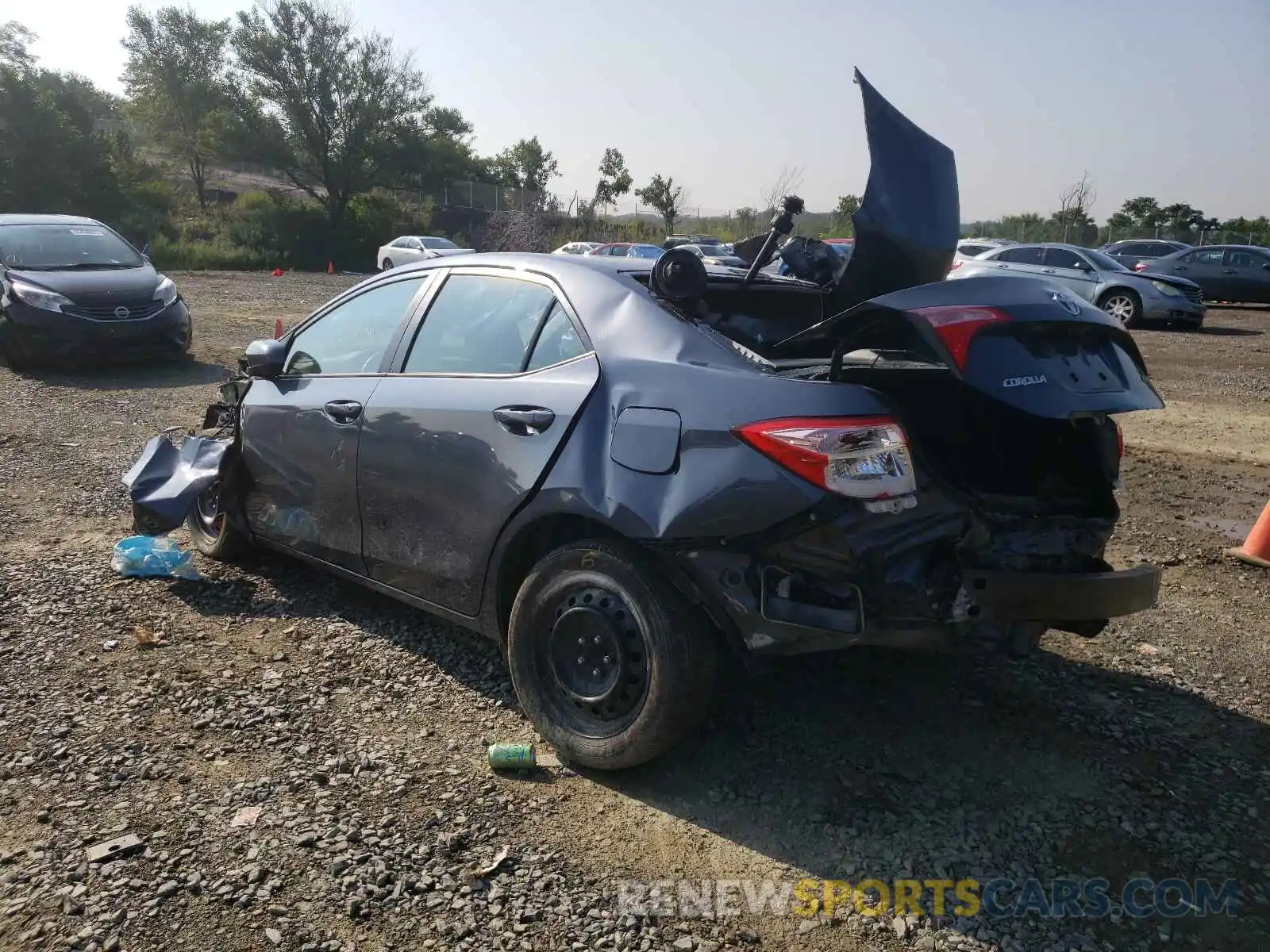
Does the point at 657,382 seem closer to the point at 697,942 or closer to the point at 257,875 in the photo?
the point at 697,942

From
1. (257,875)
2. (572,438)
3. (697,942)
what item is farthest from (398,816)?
(572,438)

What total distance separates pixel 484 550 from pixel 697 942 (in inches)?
59.4

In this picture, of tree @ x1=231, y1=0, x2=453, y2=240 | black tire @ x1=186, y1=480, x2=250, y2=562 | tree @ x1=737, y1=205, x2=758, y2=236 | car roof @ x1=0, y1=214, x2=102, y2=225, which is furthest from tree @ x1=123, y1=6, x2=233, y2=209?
black tire @ x1=186, y1=480, x2=250, y2=562

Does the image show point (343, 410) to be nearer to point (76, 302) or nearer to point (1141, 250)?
point (76, 302)

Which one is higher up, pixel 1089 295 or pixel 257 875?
pixel 1089 295

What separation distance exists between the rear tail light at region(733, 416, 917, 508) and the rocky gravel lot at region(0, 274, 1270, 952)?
0.68 metres

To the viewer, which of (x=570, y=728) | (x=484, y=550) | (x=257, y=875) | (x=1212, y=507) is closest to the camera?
(x=257, y=875)

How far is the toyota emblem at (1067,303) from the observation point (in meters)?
2.96

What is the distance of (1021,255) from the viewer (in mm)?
19609

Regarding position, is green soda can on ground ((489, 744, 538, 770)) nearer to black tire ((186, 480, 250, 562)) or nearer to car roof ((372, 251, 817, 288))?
car roof ((372, 251, 817, 288))

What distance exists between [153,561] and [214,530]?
362mm

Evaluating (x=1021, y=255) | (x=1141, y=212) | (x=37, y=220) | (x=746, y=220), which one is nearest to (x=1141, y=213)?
(x=1141, y=212)

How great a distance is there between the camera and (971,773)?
10.9ft

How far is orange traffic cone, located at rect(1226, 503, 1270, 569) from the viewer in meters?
5.45
